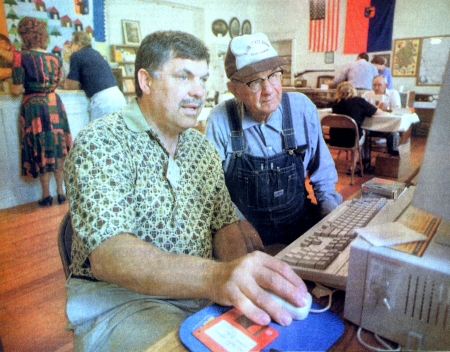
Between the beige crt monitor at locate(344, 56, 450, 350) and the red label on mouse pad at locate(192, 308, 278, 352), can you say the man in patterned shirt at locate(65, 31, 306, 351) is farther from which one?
the beige crt monitor at locate(344, 56, 450, 350)

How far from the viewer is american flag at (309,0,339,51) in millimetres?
8227

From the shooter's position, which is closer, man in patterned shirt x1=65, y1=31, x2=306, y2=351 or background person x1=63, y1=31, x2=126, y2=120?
man in patterned shirt x1=65, y1=31, x2=306, y2=351

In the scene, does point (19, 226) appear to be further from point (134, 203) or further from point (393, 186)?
point (393, 186)

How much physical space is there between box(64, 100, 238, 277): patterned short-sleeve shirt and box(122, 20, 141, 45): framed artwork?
19.6 ft

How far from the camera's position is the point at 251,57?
1489 millimetres

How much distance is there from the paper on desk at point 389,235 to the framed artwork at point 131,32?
6663mm

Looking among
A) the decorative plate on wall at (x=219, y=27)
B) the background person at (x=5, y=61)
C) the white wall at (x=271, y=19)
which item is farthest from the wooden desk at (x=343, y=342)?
the decorative plate on wall at (x=219, y=27)

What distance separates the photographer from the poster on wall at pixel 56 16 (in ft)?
14.9

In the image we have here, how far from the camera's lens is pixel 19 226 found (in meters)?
3.18

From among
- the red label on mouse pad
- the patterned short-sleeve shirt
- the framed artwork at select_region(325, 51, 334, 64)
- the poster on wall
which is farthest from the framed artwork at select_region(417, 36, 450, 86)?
the red label on mouse pad

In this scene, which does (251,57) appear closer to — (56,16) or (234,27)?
(56,16)

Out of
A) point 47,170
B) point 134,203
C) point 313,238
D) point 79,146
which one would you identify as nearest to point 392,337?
point 313,238

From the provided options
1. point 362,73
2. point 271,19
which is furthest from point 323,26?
point 362,73

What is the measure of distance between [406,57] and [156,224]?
26.6ft
